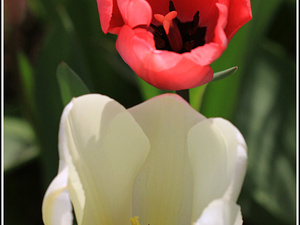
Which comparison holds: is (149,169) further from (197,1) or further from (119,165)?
(197,1)

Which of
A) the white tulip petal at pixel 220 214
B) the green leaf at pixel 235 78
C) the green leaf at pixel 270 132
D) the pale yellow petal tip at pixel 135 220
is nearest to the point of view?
the white tulip petal at pixel 220 214

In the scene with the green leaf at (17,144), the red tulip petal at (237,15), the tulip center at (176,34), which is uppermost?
the red tulip petal at (237,15)

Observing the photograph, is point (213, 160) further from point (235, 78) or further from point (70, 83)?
point (235, 78)

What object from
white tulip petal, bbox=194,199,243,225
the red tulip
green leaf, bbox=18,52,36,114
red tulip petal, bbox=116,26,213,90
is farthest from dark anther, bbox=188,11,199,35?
green leaf, bbox=18,52,36,114

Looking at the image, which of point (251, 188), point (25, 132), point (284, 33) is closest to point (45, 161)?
point (25, 132)

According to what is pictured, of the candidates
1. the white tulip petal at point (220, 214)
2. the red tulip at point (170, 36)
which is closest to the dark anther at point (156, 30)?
the red tulip at point (170, 36)

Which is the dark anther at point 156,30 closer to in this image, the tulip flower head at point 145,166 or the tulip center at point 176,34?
the tulip center at point 176,34

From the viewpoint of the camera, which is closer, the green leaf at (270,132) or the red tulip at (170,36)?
the red tulip at (170,36)

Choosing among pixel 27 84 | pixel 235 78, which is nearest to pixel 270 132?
pixel 235 78
